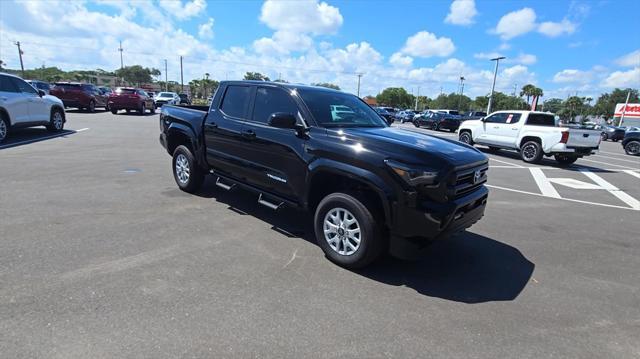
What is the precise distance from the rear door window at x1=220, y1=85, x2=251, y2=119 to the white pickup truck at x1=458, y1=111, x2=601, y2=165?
11341 mm

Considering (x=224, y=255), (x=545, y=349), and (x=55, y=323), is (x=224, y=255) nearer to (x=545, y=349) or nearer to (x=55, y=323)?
(x=55, y=323)

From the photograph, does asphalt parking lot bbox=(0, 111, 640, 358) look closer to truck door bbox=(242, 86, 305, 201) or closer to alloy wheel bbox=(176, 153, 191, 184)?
alloy wheel bbox=(176, 153, 191, 184)

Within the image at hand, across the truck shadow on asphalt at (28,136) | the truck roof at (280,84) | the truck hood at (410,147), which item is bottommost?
the truck shadow on asphalt at (28,136)

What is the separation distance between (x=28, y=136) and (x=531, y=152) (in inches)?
669

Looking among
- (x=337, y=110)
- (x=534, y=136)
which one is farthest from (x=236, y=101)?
(x=534, y=136)

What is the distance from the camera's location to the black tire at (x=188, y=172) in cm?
608

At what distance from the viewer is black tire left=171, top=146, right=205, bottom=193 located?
608 cm

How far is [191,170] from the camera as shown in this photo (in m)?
6.08

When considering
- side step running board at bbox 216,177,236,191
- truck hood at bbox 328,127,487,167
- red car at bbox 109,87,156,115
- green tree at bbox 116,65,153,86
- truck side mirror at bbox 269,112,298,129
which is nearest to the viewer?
truck hood at bbox 328,127,487,167

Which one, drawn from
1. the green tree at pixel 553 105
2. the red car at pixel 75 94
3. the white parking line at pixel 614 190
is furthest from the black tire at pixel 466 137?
the green tree at pixel 553 105

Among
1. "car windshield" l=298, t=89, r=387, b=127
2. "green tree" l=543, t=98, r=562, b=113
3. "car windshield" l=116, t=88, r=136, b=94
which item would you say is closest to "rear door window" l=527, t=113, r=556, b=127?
"car windshield" l=298, t=89, r=387, b=127

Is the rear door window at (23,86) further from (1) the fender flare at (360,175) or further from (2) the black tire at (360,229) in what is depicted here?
(2) the black tire at (360,229)

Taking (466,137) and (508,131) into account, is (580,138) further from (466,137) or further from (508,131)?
(466,137)

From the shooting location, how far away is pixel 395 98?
107625mm
